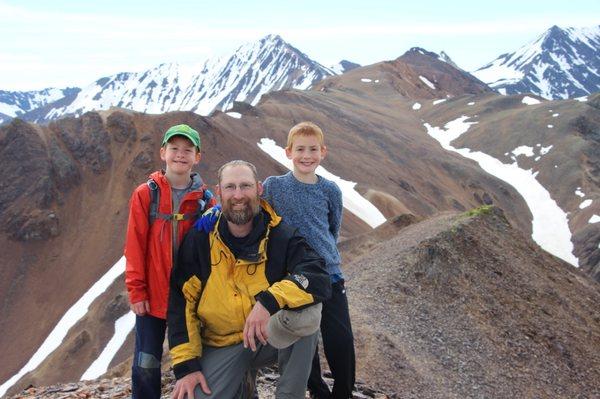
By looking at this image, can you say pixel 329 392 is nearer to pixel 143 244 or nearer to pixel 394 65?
pixel 143 244

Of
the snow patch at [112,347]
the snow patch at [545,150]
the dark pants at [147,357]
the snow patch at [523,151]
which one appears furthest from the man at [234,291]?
the snow patch at [523,151]

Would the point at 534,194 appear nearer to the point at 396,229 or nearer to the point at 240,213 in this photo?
the point at 396,229

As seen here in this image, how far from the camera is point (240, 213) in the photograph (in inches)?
223

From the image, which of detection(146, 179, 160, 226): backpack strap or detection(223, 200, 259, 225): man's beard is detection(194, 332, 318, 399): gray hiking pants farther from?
detection(146, 179, 160, 226): backpack strap

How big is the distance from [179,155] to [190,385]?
8.01 ft

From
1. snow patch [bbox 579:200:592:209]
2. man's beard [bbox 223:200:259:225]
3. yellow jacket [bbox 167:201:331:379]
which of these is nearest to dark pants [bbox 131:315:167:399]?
yellow jacket [bbox 167:201:331:379]

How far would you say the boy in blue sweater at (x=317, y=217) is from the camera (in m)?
6.77

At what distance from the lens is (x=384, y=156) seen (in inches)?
3118

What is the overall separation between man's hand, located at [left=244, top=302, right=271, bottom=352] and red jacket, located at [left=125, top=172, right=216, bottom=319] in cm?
124

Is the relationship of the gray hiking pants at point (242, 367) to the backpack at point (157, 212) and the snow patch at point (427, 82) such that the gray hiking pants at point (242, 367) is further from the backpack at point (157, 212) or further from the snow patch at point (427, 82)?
the snow patch at point (427, 82)

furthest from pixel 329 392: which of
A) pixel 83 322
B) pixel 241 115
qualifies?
pixel 241 115

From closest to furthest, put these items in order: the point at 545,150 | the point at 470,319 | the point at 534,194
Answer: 1. the point at 470,319
2. the point at 534,194
3. the point at 545,150

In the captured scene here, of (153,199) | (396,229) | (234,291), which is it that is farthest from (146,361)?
(396,229)

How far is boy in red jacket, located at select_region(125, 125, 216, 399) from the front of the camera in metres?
6.20
